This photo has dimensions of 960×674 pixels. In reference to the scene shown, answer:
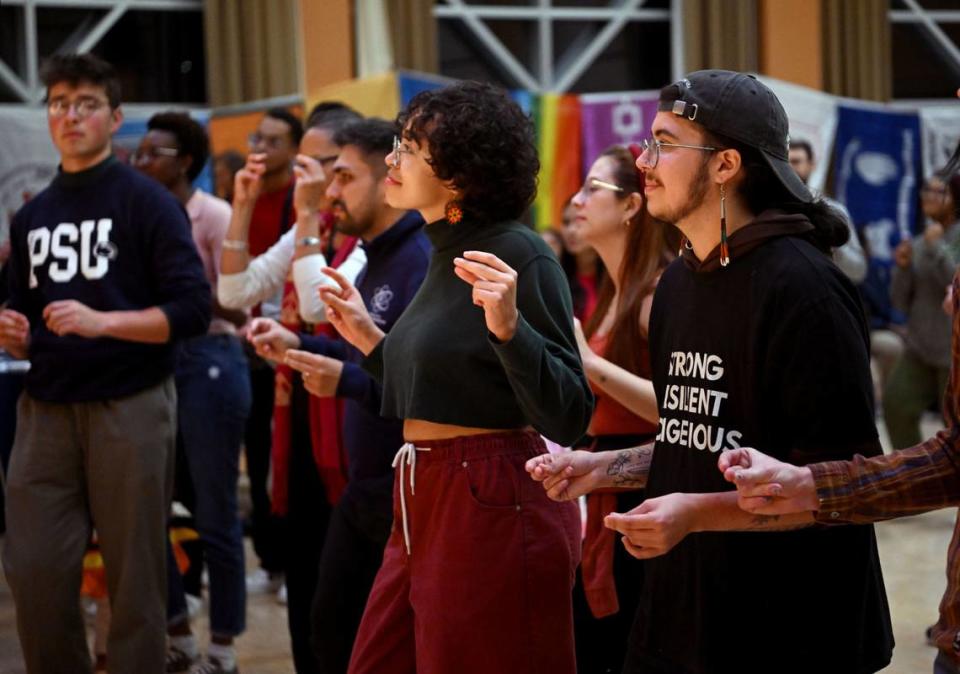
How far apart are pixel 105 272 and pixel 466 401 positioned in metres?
1.49

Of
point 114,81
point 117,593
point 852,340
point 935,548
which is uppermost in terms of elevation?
point 114,81

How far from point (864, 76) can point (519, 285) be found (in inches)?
359

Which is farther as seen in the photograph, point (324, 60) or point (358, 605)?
point (324, 60)

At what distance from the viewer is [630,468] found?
2.51 meters

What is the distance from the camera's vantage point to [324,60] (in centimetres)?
967

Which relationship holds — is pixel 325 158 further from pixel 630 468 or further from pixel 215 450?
pixel 630 468

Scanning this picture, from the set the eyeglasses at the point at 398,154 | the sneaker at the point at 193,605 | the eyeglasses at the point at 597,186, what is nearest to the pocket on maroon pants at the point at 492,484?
the eyeglasses at the point at 398,154

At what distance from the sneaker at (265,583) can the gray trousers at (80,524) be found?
6.22ft

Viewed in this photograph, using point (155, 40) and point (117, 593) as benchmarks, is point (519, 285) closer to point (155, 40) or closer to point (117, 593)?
point (117, 593)

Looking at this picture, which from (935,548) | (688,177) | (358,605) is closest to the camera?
(688,177)

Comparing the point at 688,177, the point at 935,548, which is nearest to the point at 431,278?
the point at 688,177

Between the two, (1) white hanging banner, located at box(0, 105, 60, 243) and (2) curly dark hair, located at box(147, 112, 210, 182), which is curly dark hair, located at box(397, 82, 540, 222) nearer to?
(2) curly dark hair, located at box(147, 112, 210, 182)

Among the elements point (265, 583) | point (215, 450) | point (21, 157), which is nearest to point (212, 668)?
point (215, 450)

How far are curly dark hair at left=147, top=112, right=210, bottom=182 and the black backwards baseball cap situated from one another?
A: 10.0 ft
